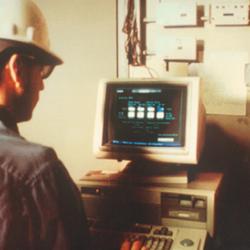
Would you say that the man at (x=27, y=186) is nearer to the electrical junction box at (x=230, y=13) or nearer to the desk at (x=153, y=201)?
the desk at (x=153, y=201)

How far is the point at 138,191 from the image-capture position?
165 cm

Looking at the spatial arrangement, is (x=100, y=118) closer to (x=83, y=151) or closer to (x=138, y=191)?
(x=138, y=191)

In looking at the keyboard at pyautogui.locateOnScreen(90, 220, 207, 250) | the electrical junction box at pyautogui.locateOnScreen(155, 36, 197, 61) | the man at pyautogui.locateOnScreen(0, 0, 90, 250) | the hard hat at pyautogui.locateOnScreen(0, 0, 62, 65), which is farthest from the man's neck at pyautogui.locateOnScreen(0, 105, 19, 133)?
the electrical junction box at pyautogui.locateOnScreen(155, 36, 197, 61)

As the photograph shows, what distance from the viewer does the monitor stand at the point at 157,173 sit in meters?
1.68

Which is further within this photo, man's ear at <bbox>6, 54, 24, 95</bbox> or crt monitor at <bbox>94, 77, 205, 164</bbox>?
crt monitor at <bbox>94, 77, 205, 164</bbox>

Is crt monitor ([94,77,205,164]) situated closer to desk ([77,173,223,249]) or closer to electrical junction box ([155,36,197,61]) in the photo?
desk ([77,173,223,249])

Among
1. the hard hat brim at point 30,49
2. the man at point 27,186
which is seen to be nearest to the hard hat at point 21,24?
the hard hat brim at point 30,49

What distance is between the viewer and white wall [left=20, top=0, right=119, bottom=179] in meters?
2.18

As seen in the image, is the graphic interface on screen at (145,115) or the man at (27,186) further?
the graphic interface on screen at (145,115)

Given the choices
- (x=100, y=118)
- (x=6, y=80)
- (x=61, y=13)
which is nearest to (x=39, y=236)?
(x=6, y=80)

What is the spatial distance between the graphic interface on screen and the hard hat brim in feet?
1.16

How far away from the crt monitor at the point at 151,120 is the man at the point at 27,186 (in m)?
0.55

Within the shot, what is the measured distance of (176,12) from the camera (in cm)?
201

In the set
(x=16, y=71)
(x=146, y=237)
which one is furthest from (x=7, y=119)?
(x=146, y=237)
